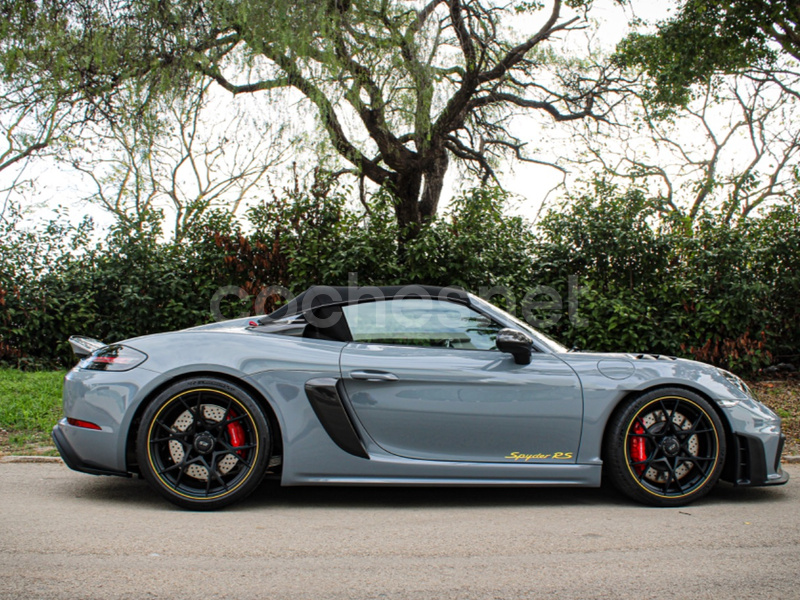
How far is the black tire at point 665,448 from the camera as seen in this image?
4367 mm

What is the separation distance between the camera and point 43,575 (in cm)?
307

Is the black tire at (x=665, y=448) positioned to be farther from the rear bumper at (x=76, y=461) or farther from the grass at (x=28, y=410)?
the grass at (x=28, y=410)

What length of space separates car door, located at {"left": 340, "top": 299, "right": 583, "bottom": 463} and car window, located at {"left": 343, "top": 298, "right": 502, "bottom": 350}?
0.11 metres

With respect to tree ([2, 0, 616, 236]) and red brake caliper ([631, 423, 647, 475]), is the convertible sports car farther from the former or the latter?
tree ([2, 0, 616, 236])

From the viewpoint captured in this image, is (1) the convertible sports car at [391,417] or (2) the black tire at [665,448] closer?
(1) the convertible sports car at [391,417]

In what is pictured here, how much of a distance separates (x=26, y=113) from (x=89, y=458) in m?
8.78

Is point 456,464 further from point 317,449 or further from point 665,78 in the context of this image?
point 665,78

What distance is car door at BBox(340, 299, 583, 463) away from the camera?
165 inches

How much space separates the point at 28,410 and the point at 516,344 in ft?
17.0

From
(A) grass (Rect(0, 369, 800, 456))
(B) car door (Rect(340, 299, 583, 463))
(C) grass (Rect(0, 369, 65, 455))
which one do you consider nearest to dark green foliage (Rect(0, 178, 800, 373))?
(A) grass (Rect(0, 369, 800, 456))

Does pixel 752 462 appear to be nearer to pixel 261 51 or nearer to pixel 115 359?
pixel 115 359

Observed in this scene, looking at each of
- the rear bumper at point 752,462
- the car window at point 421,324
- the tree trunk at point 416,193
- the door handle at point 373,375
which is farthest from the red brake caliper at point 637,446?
the tree trunk at point 416,193

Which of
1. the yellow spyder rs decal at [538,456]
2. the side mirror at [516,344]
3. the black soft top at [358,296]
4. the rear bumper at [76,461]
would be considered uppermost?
the black soft top at [358,296]

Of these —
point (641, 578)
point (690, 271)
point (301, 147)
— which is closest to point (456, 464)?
point (641, 578)
